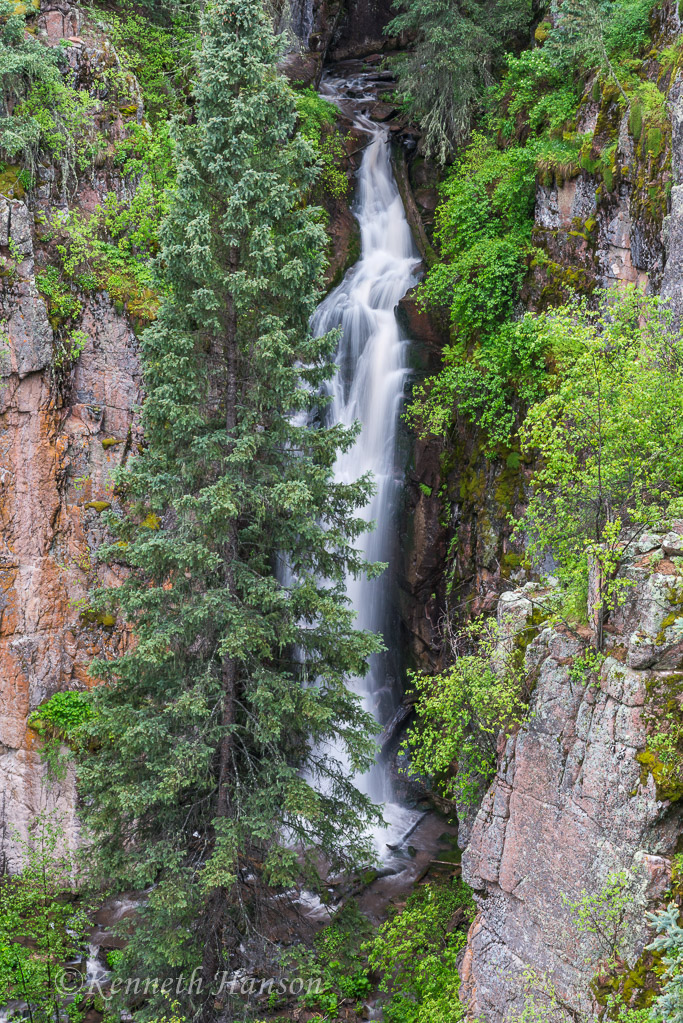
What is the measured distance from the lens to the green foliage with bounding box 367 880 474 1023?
9.53 metres

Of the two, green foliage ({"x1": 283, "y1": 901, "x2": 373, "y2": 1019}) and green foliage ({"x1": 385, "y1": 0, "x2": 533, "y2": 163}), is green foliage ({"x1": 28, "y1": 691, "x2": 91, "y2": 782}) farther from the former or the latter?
green foliage ({"x1": 385, "y1": 0, "x2": 533, "y2": 163})

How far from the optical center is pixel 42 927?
37.3 ft

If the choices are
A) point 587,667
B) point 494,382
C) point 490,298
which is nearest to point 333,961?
point 587,667

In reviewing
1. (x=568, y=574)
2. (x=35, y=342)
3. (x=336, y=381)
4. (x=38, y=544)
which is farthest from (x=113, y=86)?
(x=568, y=574)

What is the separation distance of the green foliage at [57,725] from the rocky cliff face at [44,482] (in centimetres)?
17

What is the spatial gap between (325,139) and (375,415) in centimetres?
751

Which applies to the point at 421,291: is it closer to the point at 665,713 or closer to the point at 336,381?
the point at 336,381

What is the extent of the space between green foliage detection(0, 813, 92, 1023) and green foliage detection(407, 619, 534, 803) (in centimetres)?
631

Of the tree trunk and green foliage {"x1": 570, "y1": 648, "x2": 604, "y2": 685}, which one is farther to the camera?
the tree trunk

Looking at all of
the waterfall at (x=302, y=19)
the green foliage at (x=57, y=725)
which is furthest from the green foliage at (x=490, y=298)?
the waterfall at (x=302, y=19)

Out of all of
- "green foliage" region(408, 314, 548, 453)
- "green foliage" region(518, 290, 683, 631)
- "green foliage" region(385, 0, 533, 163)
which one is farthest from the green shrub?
"green foliage" region(385, 0, 533, 163)

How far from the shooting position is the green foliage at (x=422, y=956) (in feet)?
31.3

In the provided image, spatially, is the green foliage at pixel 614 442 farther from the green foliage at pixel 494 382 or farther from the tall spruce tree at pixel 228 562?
the green foliage at pixel 494 382

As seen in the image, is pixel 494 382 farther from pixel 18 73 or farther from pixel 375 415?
pixel 18 73
